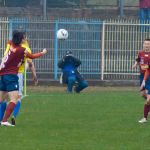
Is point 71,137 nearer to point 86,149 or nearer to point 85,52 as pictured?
point 86,149

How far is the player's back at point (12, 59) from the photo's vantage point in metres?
14.7

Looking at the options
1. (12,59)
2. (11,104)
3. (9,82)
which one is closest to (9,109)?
(11,104)

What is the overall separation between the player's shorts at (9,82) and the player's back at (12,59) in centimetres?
8

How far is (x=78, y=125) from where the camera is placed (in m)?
15.2

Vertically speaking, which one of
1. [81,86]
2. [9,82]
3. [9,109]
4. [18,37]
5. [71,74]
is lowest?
[81,86]

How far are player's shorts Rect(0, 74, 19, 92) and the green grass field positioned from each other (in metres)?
0.73

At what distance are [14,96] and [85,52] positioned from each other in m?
15.4

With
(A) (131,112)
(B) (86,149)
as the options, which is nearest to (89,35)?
(A) (131,112)

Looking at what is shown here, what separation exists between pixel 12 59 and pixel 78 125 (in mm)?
1814

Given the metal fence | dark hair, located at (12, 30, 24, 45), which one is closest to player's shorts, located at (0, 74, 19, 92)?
dark hair, located at (12, 30, 24, 45)

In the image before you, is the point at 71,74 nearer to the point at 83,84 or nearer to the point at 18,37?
the point at 83,84

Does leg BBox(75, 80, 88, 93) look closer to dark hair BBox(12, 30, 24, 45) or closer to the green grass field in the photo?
the green grass field

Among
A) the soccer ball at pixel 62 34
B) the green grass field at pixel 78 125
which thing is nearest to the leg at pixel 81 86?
the green grass field at pixel 78 125

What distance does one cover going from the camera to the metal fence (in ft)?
97.0
